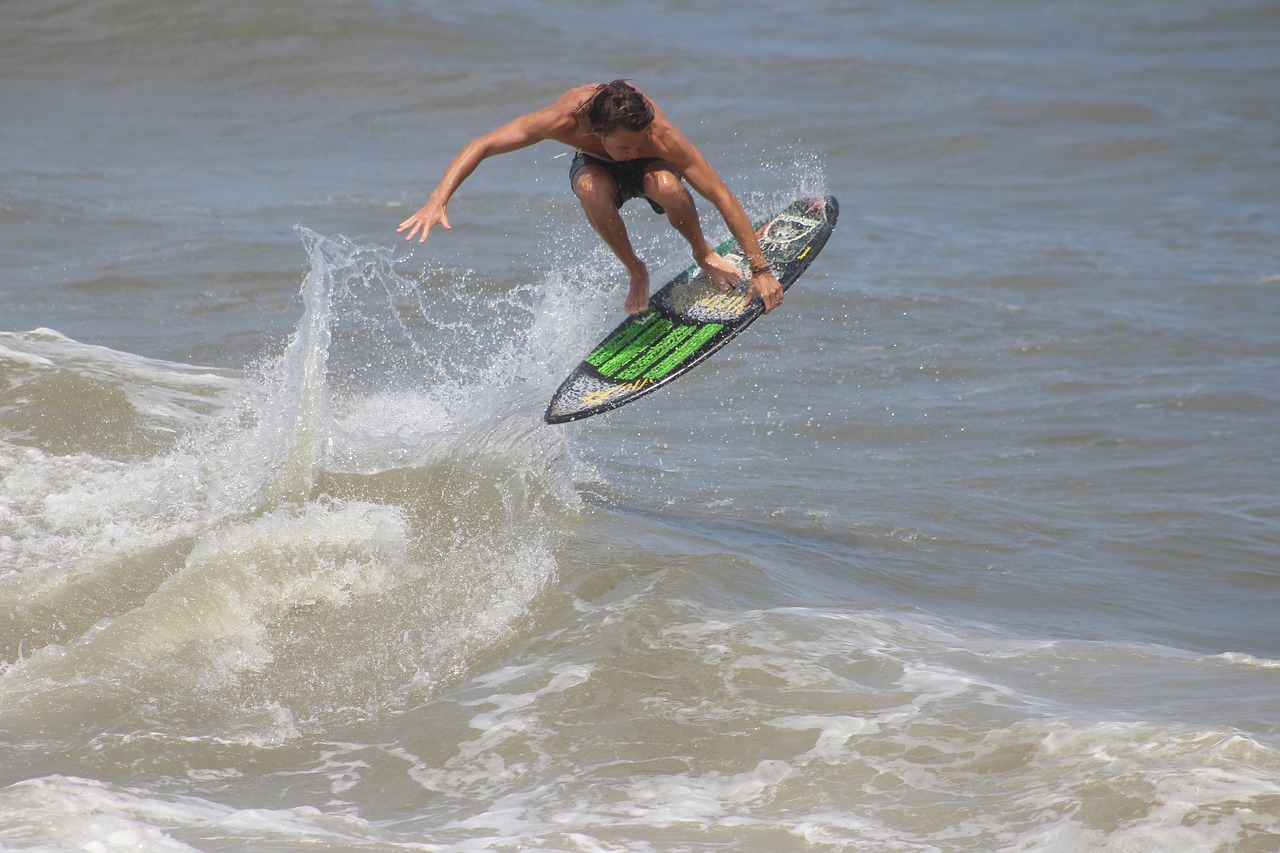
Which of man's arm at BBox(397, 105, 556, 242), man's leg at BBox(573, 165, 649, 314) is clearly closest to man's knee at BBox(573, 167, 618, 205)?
man's leg at BBox(573, 165, 649, 314)

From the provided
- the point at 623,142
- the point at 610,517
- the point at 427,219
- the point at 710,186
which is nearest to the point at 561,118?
the point at 623,142

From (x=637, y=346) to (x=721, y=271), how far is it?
63 centimetres

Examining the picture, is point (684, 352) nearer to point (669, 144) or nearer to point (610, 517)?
point (610, 517)

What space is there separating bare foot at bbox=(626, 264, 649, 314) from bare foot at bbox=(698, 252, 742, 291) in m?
0.35

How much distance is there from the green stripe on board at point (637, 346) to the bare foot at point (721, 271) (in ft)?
1.24

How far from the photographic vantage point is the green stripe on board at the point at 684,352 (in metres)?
7.00

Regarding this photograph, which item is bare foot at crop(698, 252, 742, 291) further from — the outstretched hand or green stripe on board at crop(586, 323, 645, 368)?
the outstretched hand

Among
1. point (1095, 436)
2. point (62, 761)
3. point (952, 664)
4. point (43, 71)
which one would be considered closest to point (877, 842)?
point (952, 664)

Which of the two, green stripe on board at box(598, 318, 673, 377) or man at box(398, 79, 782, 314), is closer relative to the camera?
man at box(398, 79, 782, 314)

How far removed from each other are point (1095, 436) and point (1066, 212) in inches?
286

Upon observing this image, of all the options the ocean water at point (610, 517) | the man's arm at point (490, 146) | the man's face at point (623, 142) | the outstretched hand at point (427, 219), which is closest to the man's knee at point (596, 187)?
the man's face at point (623, 142)

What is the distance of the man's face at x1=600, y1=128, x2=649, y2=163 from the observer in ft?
20.9

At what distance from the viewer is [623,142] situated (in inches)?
254

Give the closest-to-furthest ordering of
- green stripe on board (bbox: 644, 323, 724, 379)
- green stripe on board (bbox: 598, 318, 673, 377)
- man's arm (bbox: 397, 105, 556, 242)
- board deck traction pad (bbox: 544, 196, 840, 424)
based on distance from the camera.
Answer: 1. man's arm (bbox: 397, 105, 556, 242)
2. board deck traction pad (bbox: 544, 196, 840, 424)
3. green stripe on board (bbox: 644, 323, 724, 379)
4. green stripe on board (bbox: 598, 318, 673, 377)
